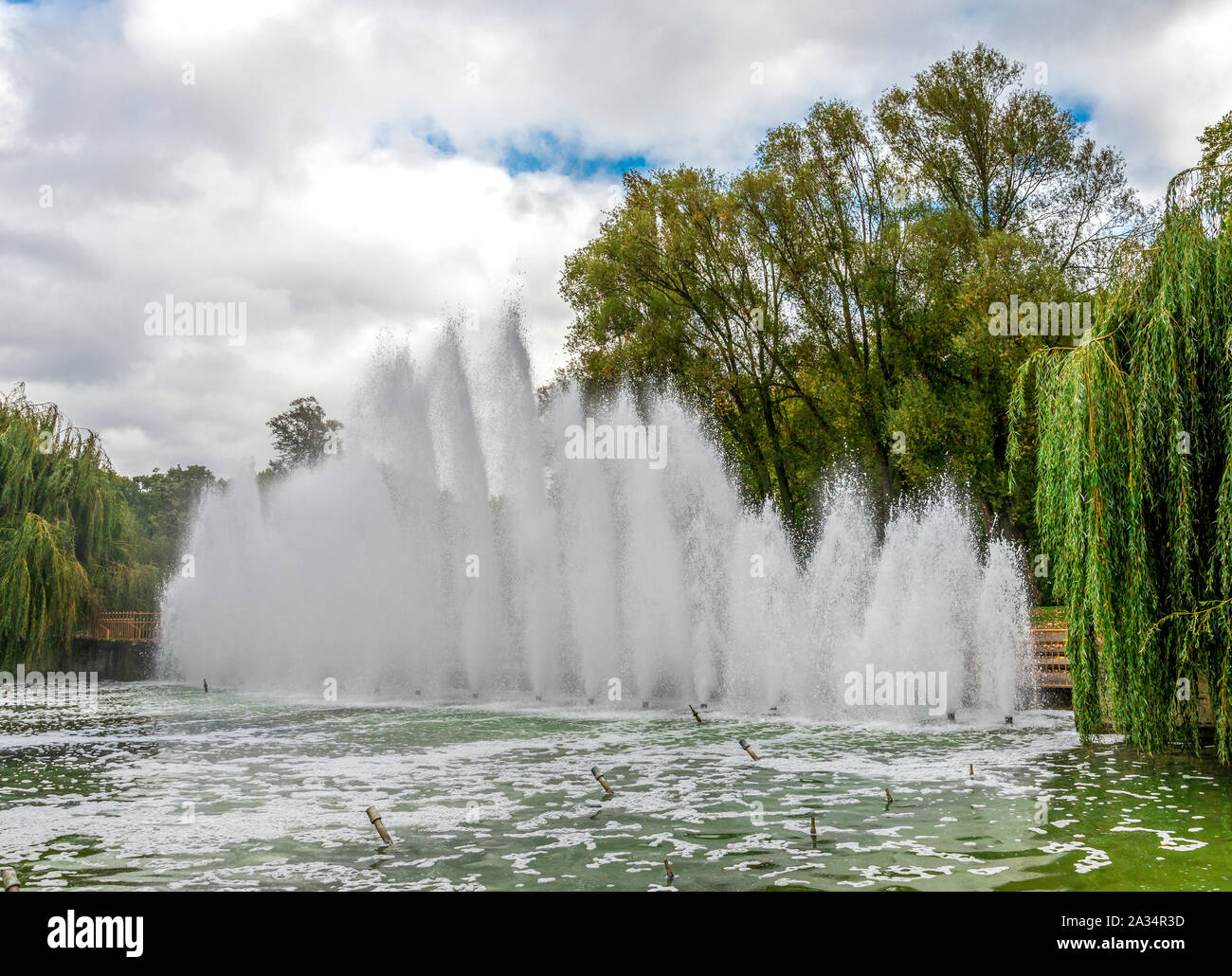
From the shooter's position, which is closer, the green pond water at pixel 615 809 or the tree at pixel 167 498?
the green pond water at pixel 615 809

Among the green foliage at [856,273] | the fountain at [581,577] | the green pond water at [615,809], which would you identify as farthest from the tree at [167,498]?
the green pond water at [615,809]

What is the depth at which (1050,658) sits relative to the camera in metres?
21.6

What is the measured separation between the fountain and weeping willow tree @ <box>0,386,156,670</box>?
4.86 metres

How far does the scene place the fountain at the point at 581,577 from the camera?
810 inches

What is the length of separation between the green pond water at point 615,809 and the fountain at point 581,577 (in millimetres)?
3255

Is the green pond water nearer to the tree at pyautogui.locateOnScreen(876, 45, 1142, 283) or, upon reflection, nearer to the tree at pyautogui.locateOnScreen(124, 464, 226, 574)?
the tree at pyautogui.locateOnScreen(876, 45, 1142, 283)

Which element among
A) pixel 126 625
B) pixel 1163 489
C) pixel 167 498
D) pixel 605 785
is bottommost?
pixel 605 785

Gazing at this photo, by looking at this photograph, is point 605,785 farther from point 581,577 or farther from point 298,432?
point 298,432

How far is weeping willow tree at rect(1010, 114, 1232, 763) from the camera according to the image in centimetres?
1136

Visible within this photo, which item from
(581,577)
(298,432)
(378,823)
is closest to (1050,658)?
(581,577)

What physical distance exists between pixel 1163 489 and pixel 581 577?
15388 mm

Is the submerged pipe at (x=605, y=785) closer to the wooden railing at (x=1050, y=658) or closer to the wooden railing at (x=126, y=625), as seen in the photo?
the wooden railing at (x=1050, y=658)
